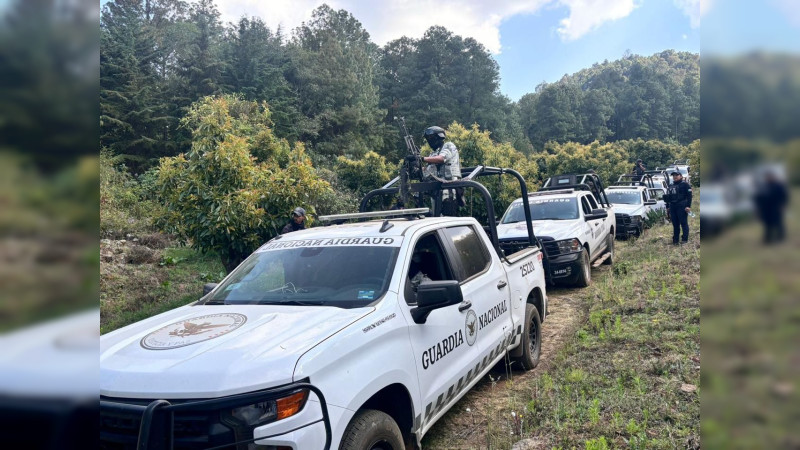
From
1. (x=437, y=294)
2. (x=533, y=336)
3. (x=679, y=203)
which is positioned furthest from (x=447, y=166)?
(x=679, y=203)

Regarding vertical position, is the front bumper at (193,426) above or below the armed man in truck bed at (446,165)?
below

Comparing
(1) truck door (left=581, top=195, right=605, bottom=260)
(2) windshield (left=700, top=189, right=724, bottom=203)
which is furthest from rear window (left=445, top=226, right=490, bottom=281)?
(1) truck door (left=581, top=195, right=605, bottom=260)

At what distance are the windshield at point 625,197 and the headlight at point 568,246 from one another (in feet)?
24.8

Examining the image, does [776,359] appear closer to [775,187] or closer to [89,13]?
[775,187]

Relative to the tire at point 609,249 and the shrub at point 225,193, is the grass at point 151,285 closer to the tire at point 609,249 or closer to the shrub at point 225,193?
the shrub at point 225,193

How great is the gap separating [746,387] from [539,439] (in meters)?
3.34

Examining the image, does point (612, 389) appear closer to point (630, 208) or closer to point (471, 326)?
point (471, 326)

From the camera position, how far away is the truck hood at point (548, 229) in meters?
8.41

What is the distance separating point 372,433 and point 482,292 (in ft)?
6.07

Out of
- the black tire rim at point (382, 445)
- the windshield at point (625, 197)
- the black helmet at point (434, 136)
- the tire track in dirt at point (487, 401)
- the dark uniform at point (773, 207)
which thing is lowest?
the tire track in dirt at point (487, 401)

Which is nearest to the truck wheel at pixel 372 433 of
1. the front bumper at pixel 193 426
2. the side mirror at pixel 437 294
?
the front bumper at pixel 193 426

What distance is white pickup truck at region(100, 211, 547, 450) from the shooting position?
2.11 m

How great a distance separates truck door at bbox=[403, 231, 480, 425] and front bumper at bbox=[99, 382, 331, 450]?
3.57 ft

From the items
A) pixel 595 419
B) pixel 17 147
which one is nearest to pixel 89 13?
pixel 17 147
